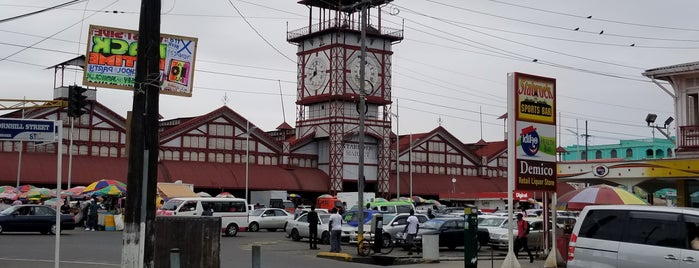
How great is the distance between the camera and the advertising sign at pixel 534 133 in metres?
21.2

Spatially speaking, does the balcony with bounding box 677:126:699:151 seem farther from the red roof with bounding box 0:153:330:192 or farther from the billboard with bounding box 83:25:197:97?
the red roof with bounding box 0:153:330:192

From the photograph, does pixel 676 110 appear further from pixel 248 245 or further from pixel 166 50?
pixel 166 50

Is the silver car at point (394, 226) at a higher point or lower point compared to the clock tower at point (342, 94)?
lower

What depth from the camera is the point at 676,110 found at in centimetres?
3198

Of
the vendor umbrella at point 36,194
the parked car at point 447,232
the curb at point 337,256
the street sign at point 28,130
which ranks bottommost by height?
the curb at point 337,256

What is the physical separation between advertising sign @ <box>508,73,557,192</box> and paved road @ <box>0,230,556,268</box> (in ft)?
10.7

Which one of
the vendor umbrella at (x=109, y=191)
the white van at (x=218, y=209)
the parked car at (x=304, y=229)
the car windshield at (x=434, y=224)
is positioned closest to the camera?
the car windshield at (x=434, y=224)

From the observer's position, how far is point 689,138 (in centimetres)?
3052

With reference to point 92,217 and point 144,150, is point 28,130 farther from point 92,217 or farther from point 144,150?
point 92,217

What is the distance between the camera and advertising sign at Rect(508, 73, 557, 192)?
69.5 feet

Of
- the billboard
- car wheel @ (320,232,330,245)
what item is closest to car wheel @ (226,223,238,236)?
car wheel @ (320,232,330,245)

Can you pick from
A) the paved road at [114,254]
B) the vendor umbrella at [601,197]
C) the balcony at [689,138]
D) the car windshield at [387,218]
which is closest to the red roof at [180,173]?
the paved road at [114,254]

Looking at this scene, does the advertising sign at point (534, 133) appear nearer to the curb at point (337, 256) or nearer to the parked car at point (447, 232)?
the curb at point (337, 256)

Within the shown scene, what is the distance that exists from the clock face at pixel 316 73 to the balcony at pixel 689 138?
147 feet
